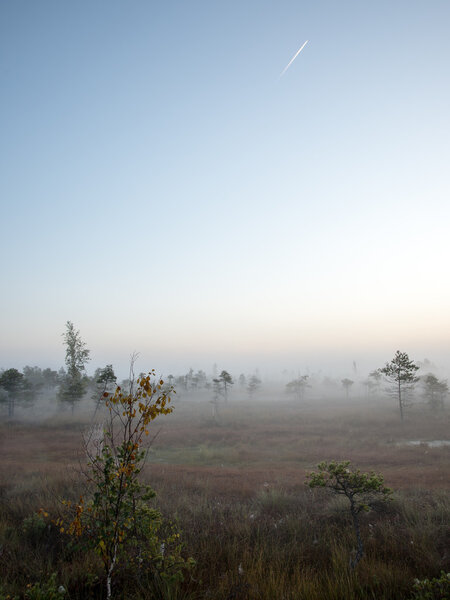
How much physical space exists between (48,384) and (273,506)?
7439 centimetres

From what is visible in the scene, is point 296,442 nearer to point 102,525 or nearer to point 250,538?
point 250,538

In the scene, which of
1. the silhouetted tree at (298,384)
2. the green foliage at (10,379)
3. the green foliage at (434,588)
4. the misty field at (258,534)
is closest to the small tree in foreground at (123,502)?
the misty field at (258,534)

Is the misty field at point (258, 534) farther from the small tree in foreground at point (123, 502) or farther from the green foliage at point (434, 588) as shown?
the green foliage at point (434, 588)

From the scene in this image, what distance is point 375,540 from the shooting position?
5.65 m

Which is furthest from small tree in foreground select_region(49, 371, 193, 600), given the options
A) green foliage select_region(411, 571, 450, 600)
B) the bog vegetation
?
green foliage select_region(411, 571, 450, 600)

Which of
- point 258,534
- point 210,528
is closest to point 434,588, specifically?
point 258,534

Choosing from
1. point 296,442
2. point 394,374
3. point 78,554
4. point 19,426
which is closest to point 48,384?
point 19,426

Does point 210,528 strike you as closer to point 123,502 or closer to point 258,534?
point 258,534

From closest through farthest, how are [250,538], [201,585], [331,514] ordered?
[201,585], [250,538], [331,514]

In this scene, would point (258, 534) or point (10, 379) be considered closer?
point (258, 534)

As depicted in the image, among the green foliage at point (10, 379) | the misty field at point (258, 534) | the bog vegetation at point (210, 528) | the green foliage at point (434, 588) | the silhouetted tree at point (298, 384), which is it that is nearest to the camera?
the green foliage at point (434, 588)

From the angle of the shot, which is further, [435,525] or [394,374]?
[394,374]

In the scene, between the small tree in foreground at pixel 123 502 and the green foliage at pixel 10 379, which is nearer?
the small tree in foreground at pixel 123 502

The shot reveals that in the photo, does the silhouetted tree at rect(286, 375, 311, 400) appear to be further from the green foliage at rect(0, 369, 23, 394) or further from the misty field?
the green foliage at rect(0, 369, 23, 394)
